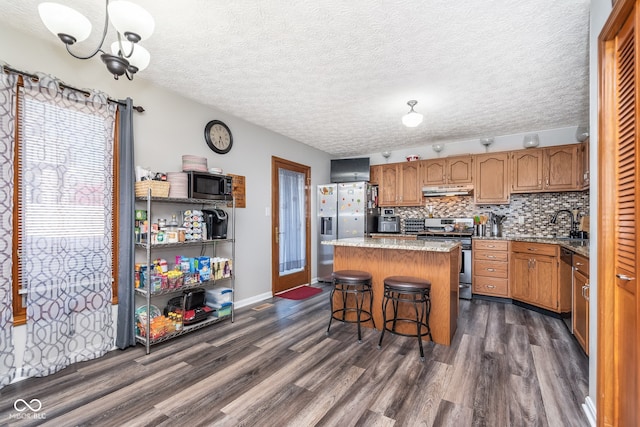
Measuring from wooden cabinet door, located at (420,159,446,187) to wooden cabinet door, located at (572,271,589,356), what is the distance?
250cm

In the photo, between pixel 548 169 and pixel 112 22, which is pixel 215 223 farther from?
pixel 548 169

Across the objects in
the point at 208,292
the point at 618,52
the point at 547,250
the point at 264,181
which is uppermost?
the point at 618,52

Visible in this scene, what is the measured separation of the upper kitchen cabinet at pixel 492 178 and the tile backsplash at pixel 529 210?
33cm

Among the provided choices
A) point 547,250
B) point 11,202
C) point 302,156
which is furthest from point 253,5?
point 547,250

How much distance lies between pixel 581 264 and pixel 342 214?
132 inches

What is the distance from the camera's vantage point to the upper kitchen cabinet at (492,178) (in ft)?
14.6

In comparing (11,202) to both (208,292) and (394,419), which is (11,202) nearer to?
(208,292)

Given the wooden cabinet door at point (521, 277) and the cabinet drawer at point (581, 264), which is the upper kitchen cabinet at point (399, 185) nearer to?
the wooden cabinet door at point (521, 277)

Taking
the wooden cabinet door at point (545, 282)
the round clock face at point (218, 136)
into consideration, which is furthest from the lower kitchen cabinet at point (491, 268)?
the round clock face at point (218, 136)

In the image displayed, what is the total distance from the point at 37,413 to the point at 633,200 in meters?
3.43

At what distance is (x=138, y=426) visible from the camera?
1645 mm

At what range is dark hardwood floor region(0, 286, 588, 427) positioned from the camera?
1.73 m

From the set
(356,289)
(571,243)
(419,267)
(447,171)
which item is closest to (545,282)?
(571,243)

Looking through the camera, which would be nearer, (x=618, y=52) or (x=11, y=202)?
(x=618, y=52)
